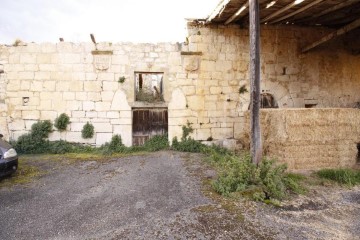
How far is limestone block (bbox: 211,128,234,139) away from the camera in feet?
26.3

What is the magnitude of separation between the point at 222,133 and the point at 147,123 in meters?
2.29

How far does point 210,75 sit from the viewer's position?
26.3 feet

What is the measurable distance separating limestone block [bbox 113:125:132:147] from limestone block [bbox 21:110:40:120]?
225cm

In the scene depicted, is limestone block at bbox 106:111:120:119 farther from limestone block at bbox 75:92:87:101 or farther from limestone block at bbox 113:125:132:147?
limestone block at bbox 75:92:87:101

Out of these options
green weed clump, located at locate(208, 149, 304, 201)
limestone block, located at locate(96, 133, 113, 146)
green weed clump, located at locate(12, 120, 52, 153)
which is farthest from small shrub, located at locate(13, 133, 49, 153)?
green weed clump, located at locate(208, 149, 304, 201)

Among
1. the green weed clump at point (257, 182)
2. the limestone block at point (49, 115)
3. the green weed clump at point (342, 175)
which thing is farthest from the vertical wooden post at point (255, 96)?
the limestone block at point (49, 115)

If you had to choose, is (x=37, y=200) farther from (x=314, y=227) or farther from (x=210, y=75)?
(x=210, y=75)

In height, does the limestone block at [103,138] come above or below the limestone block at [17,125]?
below

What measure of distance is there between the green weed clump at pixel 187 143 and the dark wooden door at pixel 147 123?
0.55 meters

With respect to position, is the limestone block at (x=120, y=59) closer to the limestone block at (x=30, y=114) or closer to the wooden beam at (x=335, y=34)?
the limestone block at (x=30, y=114)

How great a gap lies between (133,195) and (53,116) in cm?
455

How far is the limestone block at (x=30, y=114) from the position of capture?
7609 millimetres

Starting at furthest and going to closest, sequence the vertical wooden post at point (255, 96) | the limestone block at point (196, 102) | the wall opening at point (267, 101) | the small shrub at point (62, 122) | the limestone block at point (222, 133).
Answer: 1. the wall opening at point (267, 101)
2. the limestone block at point (222, 133)
3. the limestone block at point (196, 102)
4. the small shrub at point (62, 122)
5. the vertical wooden post at point (255, 96)

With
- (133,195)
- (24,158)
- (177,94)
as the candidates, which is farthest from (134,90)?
(133,195)
